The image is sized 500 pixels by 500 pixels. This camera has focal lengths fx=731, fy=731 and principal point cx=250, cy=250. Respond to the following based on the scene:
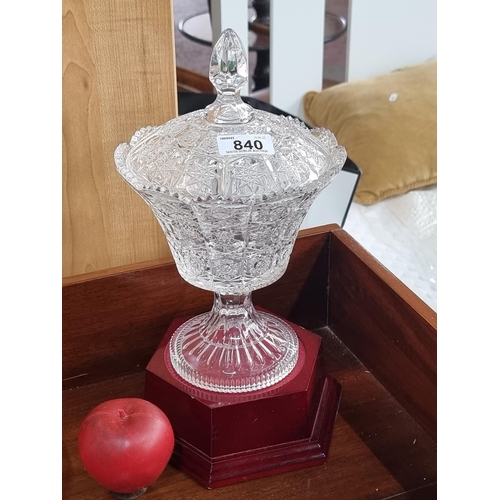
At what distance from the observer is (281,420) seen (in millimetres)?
701

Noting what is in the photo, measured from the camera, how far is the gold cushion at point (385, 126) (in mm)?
1371

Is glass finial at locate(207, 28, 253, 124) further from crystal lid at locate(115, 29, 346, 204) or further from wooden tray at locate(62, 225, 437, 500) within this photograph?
wooden tray at locate(62, 225, 437, 500)

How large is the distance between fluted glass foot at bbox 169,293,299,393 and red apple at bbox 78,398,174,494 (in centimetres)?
7

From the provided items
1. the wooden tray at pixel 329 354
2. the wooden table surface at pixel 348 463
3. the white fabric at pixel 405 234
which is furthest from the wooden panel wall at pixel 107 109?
the white fabric at pixel 405 234

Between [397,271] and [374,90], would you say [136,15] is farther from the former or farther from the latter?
[374,90]

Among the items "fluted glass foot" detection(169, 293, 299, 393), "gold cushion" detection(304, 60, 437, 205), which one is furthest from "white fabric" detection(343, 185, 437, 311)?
"fluted glass foot" detection(169, 293, 299, 393)

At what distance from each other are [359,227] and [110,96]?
2.07 feet

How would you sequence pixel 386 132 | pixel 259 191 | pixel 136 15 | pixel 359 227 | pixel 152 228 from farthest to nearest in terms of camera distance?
pixel 386 132, pixel 359 227, pixel 152 228, pixel 136 15, pixel 259 191

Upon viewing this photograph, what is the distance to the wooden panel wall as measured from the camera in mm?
737

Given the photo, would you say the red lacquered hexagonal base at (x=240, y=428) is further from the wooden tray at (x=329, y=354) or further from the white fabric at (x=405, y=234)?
the white fabric at (x=405, y=234)

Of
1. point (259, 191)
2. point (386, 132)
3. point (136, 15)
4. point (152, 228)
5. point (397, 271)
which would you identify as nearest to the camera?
point (259, 191)

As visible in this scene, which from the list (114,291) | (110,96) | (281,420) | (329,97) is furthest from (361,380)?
(329,97)

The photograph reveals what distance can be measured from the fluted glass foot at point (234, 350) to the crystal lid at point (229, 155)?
137 millimetres

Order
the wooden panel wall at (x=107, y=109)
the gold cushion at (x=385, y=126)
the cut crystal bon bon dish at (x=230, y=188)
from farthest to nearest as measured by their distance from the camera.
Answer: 1. the gold cushion at (x=385, y=126)
2. the wooden panel wall at (x=107, y=109)
3. the cut crystal bon bon dish at (x=230, y=188)
